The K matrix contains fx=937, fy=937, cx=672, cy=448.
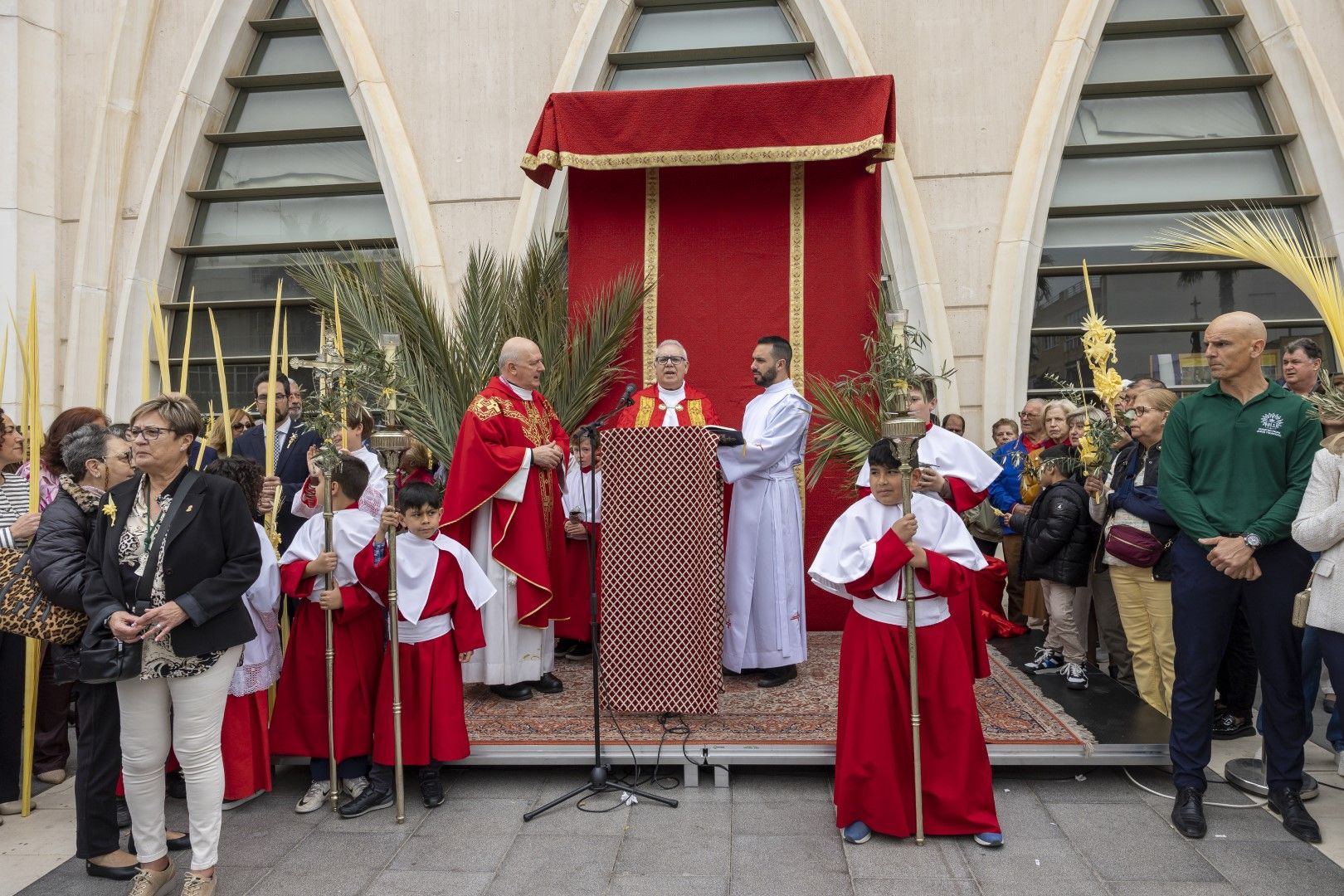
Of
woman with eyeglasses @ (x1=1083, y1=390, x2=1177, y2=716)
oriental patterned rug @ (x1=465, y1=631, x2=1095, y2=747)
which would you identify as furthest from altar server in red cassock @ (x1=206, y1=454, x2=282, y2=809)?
woman with eyeglasses @ (x1=1083, y1=390, x2=1177, y2=716)

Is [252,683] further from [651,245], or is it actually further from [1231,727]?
[1231,727]

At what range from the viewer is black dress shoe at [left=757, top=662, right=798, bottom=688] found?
507cm

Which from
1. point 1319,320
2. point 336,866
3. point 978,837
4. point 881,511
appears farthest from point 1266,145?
point 336,866

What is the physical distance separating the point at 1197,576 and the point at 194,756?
3808mm

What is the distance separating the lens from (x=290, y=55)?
9758 millimetres

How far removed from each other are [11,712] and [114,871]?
113cm

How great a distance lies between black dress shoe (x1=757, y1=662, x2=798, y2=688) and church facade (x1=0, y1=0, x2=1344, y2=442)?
4189mm

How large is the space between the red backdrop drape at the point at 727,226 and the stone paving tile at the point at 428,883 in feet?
11.4

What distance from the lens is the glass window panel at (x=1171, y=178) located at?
29.2 ft

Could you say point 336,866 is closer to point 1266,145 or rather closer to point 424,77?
point 424,77

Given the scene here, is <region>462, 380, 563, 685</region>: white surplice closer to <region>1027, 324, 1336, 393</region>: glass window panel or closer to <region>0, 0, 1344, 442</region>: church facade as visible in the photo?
<region>0, 0, 1344, 442</region>: church facade

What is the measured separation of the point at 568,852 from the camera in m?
3.54

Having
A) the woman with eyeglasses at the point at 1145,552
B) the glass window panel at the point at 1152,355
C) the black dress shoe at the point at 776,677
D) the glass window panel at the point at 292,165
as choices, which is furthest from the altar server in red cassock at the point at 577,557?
the glass window panel at the point at 292,165

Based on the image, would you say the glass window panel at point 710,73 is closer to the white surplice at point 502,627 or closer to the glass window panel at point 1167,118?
the glass window panel at point 1167,118
